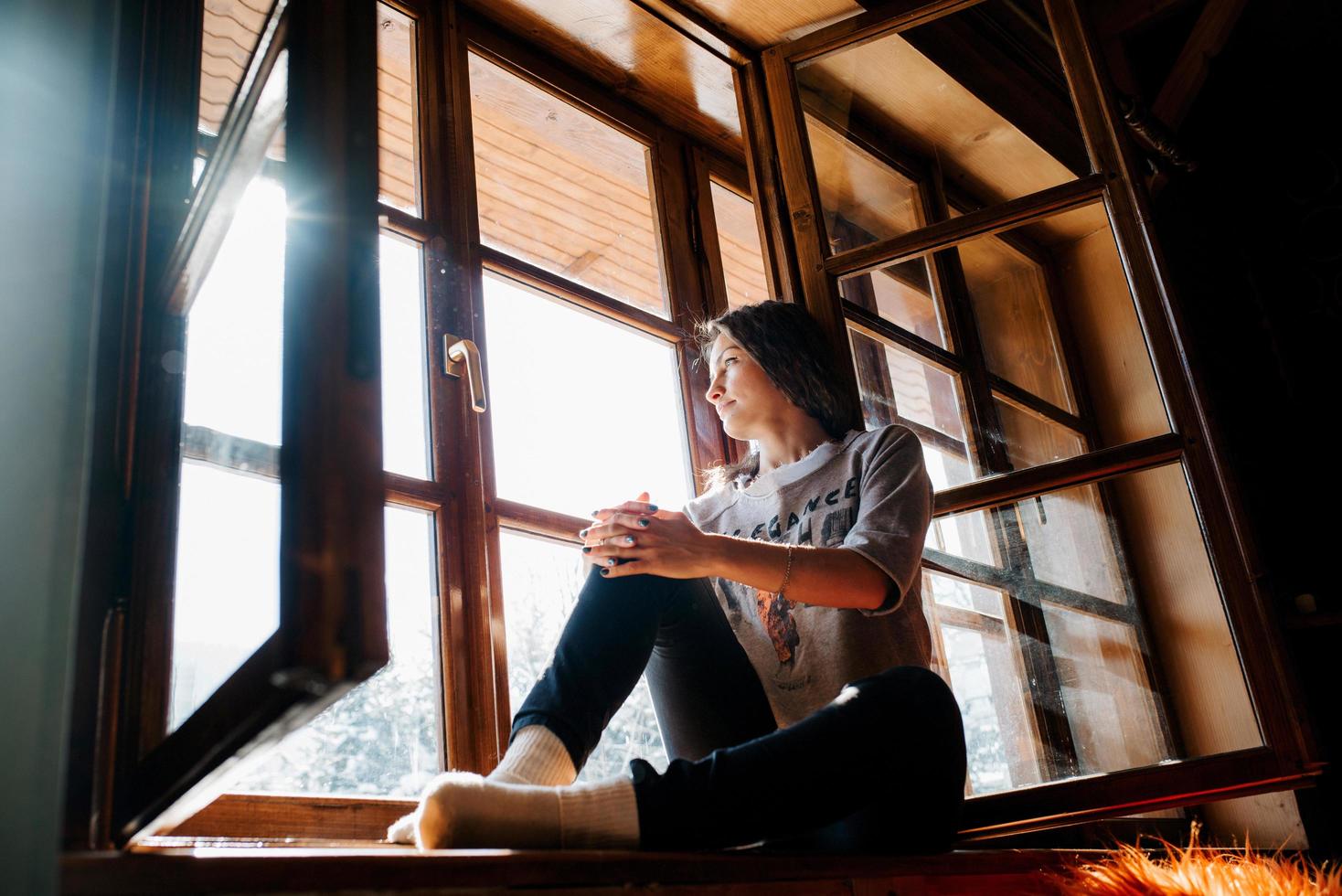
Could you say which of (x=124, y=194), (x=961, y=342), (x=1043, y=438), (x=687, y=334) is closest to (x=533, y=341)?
(x=687, y=334)

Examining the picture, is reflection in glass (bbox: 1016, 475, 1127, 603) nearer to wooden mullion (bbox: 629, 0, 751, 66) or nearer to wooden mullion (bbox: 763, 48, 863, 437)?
wooden mullion (bbox: 763, 48, 863, 437)

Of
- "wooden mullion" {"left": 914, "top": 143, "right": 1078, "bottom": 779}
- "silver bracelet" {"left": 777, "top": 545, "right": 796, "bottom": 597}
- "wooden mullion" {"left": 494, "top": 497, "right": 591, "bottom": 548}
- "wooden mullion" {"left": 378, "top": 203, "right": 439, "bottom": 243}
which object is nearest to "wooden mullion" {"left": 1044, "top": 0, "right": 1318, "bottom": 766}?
"wooden mullion" {"left": 914, "top": 143, "right": 1078, "bottom": 779}

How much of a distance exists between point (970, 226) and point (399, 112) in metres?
1.06

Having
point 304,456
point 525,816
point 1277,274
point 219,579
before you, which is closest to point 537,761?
point 525,816

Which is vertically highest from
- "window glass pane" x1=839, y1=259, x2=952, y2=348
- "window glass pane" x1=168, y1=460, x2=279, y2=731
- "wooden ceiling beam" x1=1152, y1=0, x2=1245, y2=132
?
"wooden ceiling beam" x1=1152, y1=0, x2=1245, y2=132

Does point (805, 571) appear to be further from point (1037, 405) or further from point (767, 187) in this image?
point (767, 187)

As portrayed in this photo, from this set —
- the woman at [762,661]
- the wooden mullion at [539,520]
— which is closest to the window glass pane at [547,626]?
the wooden mullion at [539,520]

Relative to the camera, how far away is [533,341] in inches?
80.7

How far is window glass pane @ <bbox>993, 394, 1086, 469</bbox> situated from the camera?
1.77 m

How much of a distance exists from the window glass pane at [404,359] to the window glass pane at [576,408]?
0.49 ft

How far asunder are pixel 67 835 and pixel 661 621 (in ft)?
2.82

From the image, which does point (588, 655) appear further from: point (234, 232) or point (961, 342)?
point (961, 342)

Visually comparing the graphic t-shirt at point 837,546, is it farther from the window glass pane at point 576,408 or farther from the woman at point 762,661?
the window glass pane at point 576,408

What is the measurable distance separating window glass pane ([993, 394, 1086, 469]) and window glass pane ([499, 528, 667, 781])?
2.37 feet
